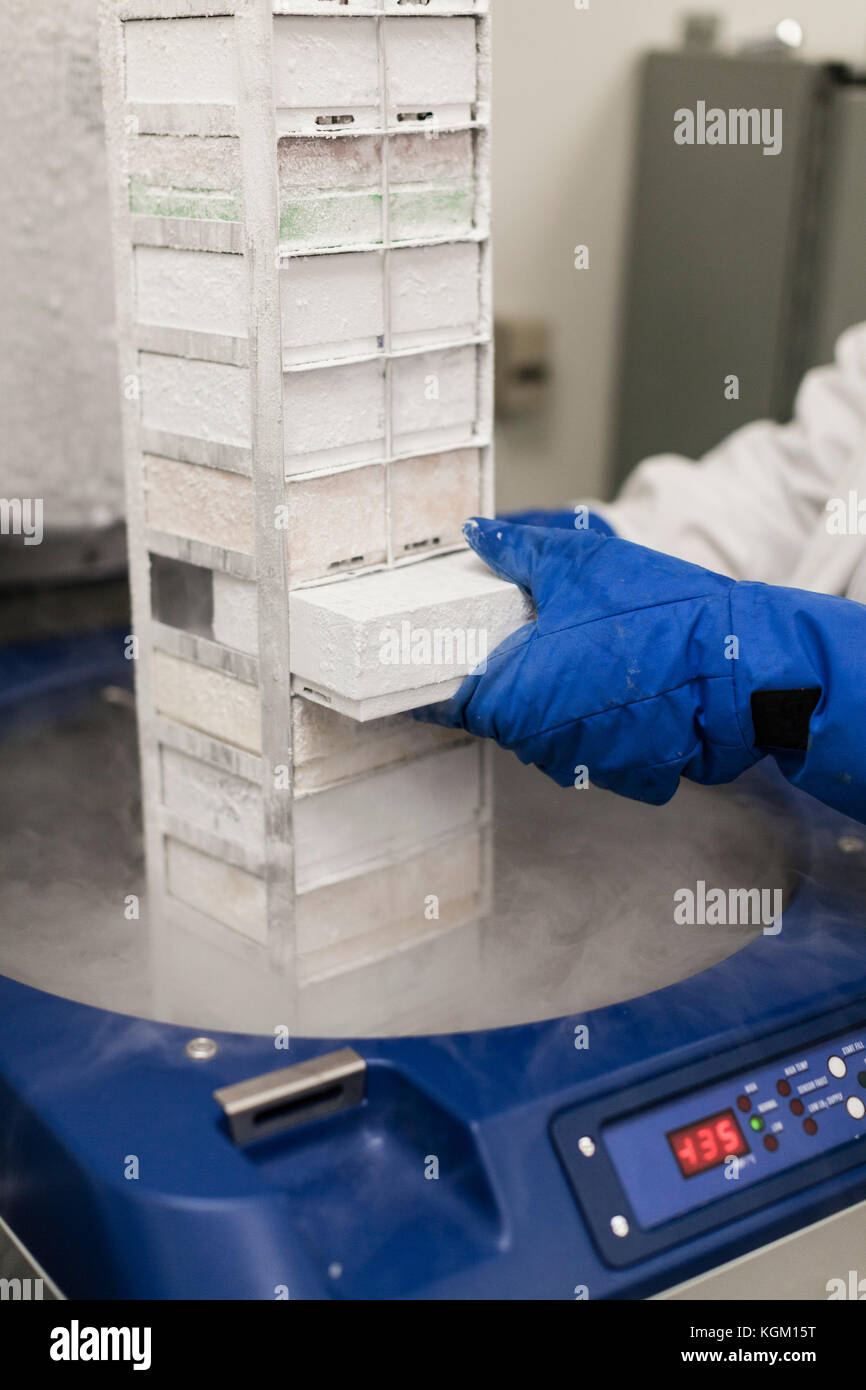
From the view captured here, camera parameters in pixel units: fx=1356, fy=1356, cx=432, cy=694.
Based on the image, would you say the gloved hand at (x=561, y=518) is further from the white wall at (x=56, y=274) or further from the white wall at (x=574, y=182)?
the white wall at (x=574, y=182)

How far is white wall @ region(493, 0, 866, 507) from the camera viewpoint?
1.79 metres

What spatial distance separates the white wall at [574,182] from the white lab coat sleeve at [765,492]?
516 mm

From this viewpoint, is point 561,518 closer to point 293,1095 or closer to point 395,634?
point 395,634

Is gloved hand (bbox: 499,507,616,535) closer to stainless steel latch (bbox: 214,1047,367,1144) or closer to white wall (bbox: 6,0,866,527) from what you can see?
white wall (bbox: 6,0,866,527)

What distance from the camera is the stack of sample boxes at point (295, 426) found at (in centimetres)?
88

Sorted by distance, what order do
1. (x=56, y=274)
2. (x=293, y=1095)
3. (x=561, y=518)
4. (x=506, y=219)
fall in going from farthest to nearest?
(x=506, y=219), (x=56, y=274), (x=561, y=518), (x=293, y=1095)

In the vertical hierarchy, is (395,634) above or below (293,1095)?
above

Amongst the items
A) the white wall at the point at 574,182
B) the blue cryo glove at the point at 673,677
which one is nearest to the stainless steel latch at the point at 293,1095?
the blue cryo glove at the point at 673,677

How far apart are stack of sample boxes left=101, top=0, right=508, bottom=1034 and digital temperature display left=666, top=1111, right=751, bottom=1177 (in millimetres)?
271

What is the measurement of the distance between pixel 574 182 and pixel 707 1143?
1.44 meters

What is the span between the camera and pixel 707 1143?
2.82 feet

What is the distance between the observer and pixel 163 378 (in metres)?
0.99

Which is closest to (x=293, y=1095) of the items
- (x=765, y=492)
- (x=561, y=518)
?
(x=561, y=518)

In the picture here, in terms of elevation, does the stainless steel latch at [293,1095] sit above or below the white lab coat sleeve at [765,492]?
below
